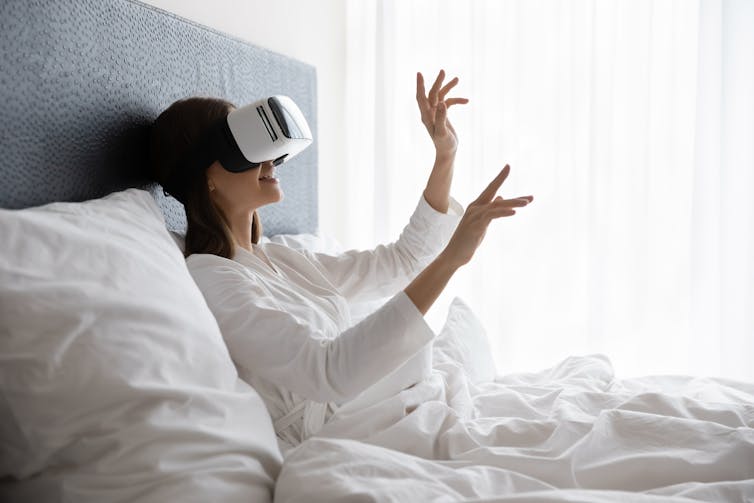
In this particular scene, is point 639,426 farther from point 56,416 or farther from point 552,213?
point 552,213

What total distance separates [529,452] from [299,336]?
42 centimetres

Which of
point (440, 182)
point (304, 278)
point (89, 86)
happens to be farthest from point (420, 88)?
point (89, 86)

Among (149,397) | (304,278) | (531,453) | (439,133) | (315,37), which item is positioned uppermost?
(315,37)

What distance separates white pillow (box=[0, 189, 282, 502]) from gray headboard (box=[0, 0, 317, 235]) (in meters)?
0.21

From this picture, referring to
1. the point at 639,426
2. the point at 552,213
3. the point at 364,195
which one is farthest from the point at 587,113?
the point at 639,426

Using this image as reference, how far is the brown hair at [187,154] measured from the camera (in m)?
1.40

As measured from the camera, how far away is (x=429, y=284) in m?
1.17

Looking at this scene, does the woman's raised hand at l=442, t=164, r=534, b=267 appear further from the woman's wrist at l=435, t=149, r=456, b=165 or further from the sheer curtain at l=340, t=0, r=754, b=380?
the sheer curtain at l=340, t=0, r=754, b=380

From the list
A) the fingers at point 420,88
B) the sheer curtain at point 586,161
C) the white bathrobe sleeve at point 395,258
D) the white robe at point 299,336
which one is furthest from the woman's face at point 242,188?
the sheer curtain at point 586,161

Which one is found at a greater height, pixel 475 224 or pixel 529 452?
pixel 475 224

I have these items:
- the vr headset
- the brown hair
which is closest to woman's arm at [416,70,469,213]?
the vr headset

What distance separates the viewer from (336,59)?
9.78 ft

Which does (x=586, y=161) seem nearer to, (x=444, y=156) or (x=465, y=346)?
(x=444, y=156)

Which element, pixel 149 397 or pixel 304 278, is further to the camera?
pixel 304 278
